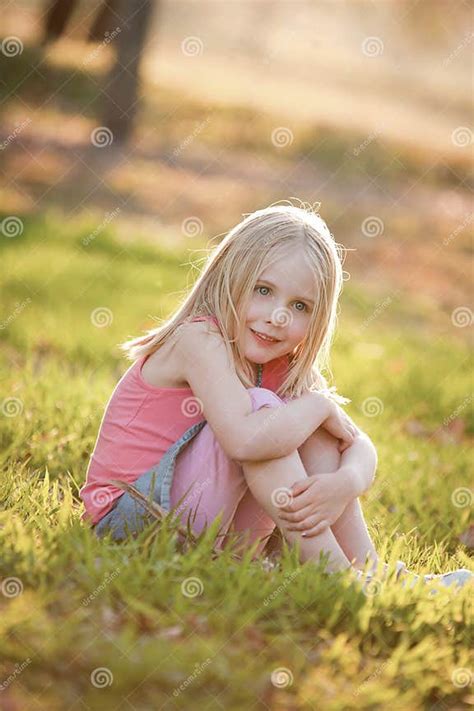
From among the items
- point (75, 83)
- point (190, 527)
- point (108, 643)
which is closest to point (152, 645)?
point (108, 643)

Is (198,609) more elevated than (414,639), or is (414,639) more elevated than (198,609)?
(414,639)

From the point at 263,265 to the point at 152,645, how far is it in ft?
3.87

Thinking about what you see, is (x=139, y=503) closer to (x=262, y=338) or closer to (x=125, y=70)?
(x=262, y=338)

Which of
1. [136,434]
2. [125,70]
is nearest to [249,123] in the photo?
[125,70]

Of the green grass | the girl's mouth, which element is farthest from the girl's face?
the green grass

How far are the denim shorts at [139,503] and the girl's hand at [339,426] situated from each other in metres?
0.42

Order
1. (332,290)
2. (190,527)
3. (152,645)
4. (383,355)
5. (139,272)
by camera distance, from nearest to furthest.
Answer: (152,645)
(190,527)
(332,290)
(383,355)
(139,272)

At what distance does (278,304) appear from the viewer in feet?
9.51

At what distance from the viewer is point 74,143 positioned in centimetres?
1337

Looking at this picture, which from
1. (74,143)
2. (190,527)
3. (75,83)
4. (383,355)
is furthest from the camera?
(75,83)

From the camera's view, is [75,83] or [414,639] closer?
[414,639]

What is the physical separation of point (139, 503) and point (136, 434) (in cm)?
24

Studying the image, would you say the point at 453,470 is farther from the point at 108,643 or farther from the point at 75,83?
the point at 75,83

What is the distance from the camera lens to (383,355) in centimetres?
651
